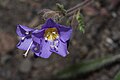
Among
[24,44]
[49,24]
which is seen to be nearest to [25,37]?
[24,44]

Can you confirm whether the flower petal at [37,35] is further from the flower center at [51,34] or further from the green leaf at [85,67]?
the green leaf at [85,67]

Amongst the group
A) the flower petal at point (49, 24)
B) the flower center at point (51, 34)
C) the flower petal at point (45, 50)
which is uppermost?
the flower center at point (51, 34)

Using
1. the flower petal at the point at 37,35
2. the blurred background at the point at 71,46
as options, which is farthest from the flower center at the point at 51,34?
the blurred background at the point at 71,46

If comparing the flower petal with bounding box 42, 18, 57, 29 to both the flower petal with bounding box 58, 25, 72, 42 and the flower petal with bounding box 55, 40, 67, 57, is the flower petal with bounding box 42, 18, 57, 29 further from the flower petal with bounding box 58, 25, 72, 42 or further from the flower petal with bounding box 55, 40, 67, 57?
the flower petal with bounding box 55, 40, 67, 57

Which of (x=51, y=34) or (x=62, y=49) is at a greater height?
(x=51, y=34)

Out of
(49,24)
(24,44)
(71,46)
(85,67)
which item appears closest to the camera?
(49,24)

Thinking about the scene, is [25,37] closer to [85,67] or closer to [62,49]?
[62,49]

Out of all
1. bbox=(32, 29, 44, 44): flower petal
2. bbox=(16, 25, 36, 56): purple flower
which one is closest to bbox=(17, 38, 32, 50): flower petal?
bbox=(16, 25, 36, 56): purple flower

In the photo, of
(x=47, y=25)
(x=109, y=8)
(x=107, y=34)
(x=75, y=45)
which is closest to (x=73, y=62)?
(x=75, y=45)
